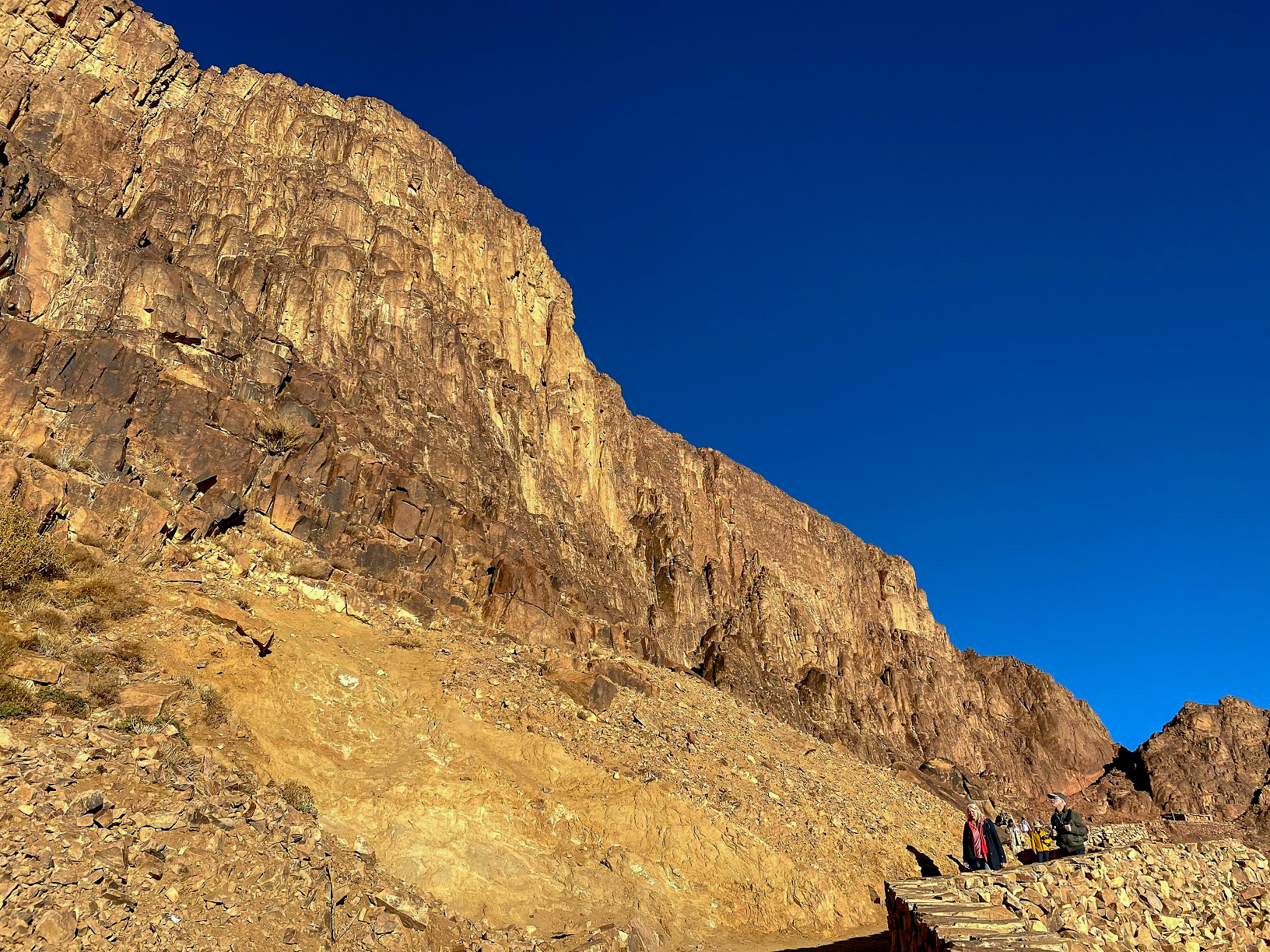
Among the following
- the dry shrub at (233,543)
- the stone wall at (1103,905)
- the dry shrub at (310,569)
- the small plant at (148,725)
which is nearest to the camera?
the stone wall at (1103,905)

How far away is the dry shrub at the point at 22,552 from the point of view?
20250 mm

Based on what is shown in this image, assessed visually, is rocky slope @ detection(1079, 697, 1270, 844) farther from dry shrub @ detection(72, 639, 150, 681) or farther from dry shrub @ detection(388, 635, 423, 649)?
dry shrub @ detection(72, 639, 150, 681)

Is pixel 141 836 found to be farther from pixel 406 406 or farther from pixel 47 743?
pixel 406 406

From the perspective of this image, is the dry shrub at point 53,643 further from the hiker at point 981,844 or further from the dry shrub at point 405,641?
the hiker at point 981,844

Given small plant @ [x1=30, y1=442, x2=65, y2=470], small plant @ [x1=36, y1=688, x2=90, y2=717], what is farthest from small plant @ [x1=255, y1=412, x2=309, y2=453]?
small plant @ [x1=36, y1=688, x2=90, y2=717]

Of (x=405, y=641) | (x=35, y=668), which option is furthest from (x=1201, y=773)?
(x=35, y=668)

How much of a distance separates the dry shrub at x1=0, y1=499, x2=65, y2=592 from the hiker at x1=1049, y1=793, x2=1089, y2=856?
23871 mm

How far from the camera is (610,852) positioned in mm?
22422

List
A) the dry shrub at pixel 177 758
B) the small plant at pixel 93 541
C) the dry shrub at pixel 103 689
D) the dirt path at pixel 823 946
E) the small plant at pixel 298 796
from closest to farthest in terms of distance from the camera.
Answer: the dry shrub at pixel 177 758 → the dry shrub at pixel 103 689 → the small plant at pixel 298 796 → the dirt path at pixel 823 946 → the small plant at pixel 93 541

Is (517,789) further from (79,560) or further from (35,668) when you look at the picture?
(79,560)

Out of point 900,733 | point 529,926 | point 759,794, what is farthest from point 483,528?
point 900,733

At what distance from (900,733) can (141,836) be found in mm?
69352

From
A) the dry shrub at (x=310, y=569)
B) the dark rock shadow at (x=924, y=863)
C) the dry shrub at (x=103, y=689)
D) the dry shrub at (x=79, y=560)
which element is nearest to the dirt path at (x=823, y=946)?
the dark rock shadow at (x=924, y=863)

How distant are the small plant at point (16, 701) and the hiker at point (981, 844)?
60.8 feet
